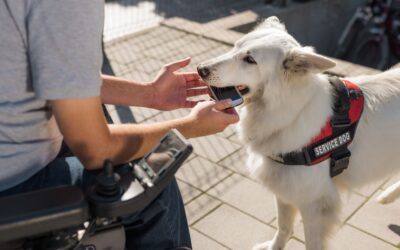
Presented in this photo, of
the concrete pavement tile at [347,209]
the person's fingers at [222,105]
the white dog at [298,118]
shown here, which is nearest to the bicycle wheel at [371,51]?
the concrete pavement tile at [347,209]

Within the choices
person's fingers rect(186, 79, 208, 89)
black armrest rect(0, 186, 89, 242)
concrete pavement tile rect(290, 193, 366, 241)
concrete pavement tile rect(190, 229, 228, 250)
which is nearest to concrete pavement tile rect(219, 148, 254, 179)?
concrete pavement tile rect(290, 193, 366, 241)

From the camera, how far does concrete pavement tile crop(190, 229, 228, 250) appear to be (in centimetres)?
285

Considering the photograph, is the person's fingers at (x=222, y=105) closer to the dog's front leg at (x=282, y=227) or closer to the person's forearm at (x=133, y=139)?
the person's forearm at (x=133, y=139)

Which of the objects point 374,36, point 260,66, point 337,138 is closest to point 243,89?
point 260,66

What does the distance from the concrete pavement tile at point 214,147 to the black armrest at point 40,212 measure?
2407 mm

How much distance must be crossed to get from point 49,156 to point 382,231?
2191 mm

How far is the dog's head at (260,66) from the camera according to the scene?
2229mm

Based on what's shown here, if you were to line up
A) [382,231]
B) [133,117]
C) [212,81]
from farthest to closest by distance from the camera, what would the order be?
1. [133,117]
2. [382,231]
3. [212,81]

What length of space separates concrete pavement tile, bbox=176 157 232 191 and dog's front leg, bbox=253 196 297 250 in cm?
70

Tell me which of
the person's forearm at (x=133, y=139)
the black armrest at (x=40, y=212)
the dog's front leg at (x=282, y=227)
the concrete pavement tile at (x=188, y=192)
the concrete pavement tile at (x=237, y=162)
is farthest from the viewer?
the concrete pavement tile at (x=237, y=162)

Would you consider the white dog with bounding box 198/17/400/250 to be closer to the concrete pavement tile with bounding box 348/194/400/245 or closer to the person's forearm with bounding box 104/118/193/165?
the concrete pavement tile with bounding box 348/194/400/245

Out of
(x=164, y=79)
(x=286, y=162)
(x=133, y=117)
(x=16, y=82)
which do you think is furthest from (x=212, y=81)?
(x=133, y=117)

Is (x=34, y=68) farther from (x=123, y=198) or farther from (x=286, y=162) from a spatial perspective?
(x=286, y=162)

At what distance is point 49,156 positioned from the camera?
5.63 feet
